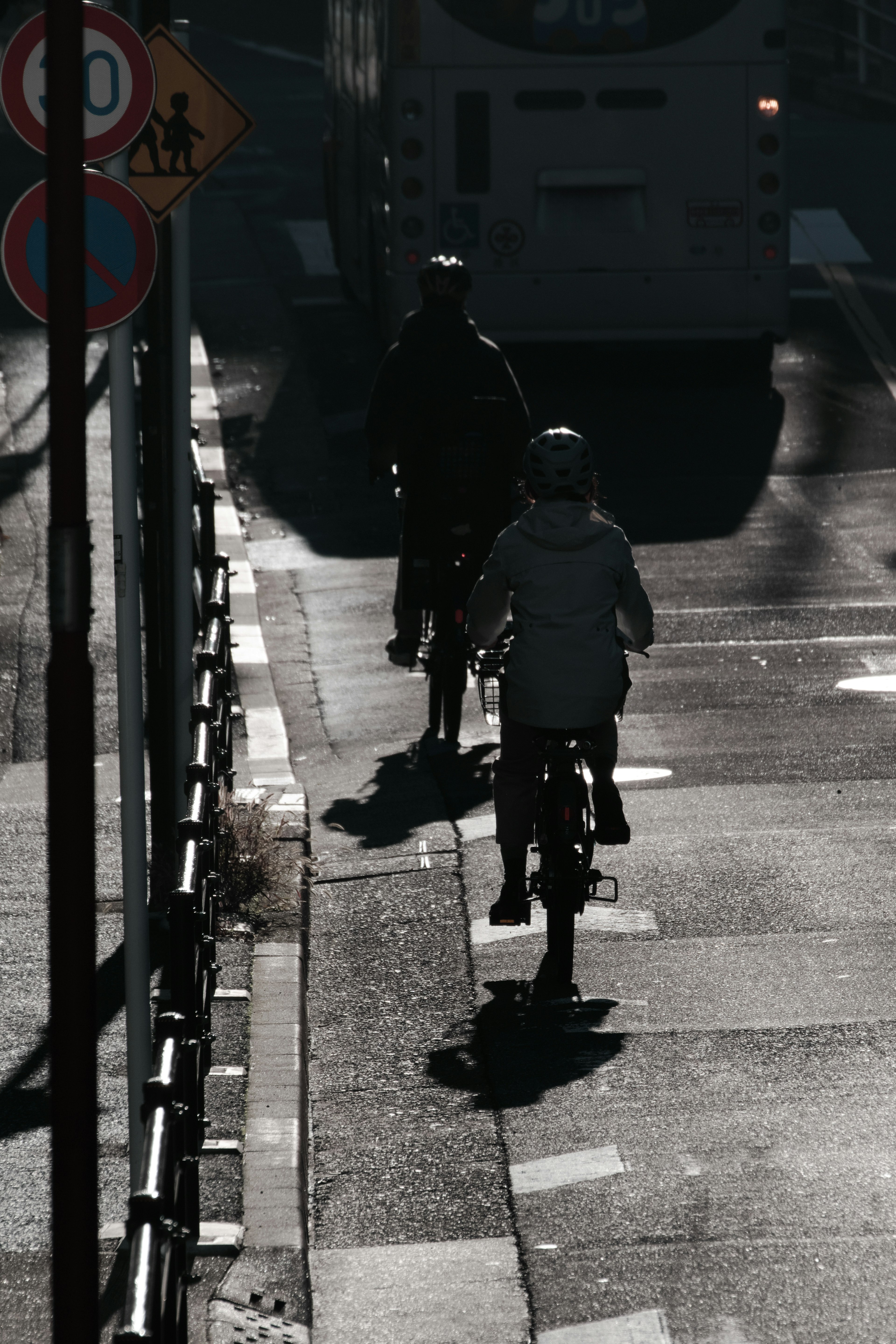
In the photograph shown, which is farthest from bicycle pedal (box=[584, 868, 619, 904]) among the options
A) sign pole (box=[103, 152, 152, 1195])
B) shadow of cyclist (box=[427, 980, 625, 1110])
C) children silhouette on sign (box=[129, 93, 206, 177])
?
children silhouette on sign (box=[129, 93, 206, 177])

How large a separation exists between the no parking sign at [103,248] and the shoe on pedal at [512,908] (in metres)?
2.87

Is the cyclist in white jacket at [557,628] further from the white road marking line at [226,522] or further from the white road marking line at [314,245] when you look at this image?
the white road marking line at [314,245]

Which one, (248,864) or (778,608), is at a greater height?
(248,864)

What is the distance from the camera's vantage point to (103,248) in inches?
201

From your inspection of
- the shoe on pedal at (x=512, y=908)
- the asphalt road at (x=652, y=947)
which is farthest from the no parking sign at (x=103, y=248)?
the shoe on pedal at (x=512, y=908)

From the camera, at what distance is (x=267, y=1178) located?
5.71 meters

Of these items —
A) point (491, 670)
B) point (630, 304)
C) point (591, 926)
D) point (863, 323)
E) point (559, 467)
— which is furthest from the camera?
point (863, 323)

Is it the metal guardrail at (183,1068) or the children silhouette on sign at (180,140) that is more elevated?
the children silhouette on sign at (180,140)

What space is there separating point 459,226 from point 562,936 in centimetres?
1137

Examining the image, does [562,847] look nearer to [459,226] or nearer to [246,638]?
[246,638]

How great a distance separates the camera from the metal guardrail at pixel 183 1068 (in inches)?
148

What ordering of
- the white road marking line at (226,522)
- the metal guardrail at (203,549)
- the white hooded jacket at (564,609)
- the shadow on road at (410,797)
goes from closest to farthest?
the white hooded jacket at (564,609) < the shadow on road at (410,797) < the metal guardrail at (203,549) < the white road marking line at (226,522)

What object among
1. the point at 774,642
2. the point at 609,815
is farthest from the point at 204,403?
the point at 609,815

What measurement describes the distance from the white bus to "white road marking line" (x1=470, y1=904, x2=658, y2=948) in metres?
10.4
